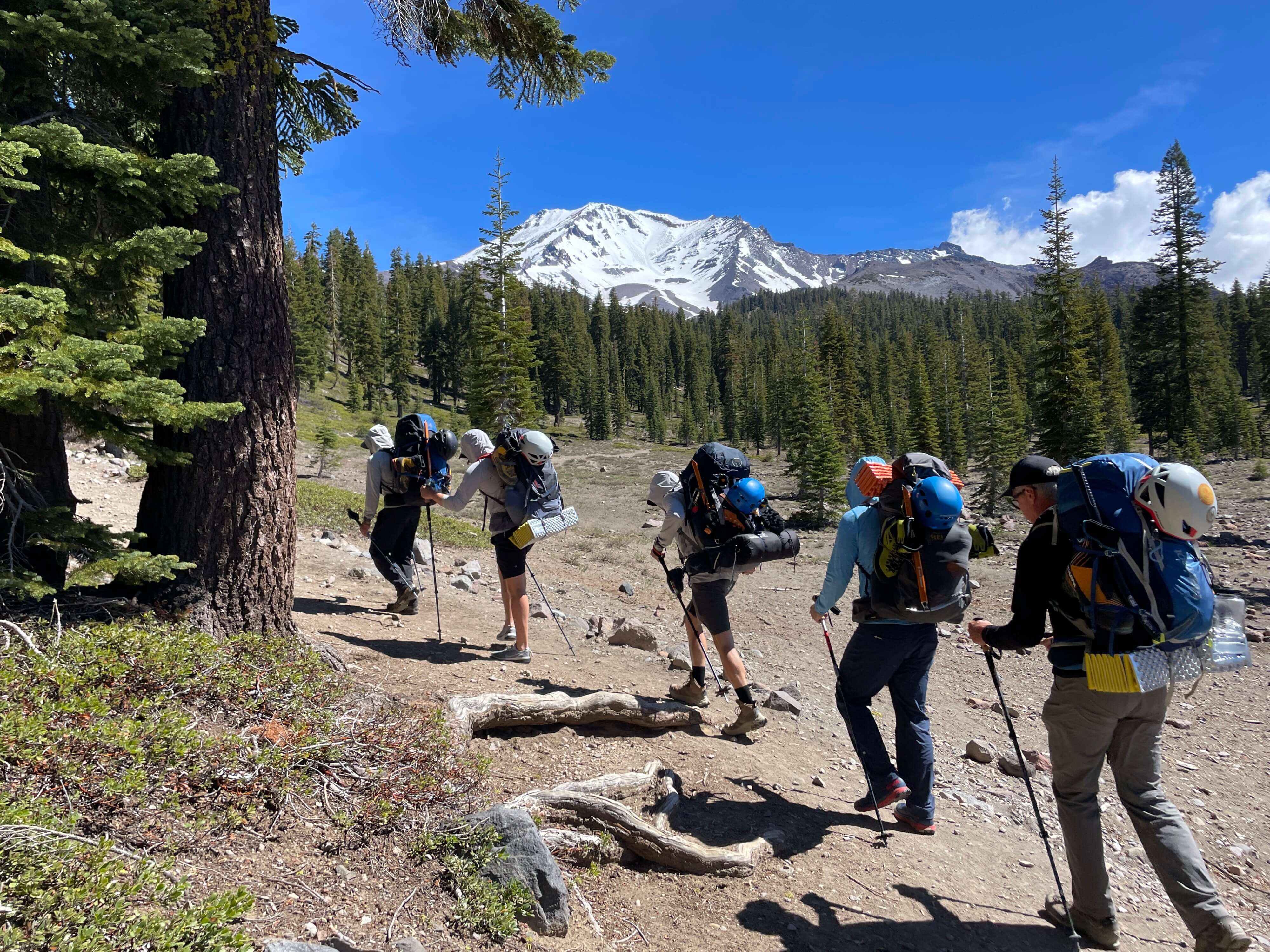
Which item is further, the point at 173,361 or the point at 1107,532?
the point at 173,361

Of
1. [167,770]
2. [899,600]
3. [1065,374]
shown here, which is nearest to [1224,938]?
[899,600]

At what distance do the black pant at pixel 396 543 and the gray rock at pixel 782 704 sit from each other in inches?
157

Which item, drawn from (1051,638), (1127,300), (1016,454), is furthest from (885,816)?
(1127,300)

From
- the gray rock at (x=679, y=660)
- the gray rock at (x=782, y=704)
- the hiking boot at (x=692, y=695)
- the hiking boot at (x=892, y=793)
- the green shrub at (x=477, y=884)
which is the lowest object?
the gray rock at (x=782, y=704)

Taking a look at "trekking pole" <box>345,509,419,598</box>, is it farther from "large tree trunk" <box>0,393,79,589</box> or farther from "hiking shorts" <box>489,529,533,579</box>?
"large tree trunk" <box>0,393,79,589</box>

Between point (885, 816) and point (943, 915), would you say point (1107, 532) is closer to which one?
point (943, 915)

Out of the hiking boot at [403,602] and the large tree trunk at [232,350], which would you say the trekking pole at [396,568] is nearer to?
the hiking boot at [403,602]

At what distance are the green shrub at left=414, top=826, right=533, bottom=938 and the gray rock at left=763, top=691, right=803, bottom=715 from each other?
414 cm

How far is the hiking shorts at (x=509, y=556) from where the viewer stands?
6027mm

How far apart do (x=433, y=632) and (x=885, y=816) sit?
4.47 m

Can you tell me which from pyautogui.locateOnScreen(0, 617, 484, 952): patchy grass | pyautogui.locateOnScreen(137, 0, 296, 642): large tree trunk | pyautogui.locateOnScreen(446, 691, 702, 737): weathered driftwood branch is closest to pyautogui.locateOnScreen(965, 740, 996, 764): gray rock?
pyautogui.locateOnScreen(446, 691, 702, 737): weathered driftwood branch

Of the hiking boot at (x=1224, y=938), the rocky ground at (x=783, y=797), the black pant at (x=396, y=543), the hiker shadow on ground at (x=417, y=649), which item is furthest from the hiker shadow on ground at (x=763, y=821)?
the black pant at (x=396, y=543)

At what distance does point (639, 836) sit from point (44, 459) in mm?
4067

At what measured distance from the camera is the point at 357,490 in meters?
22.3
